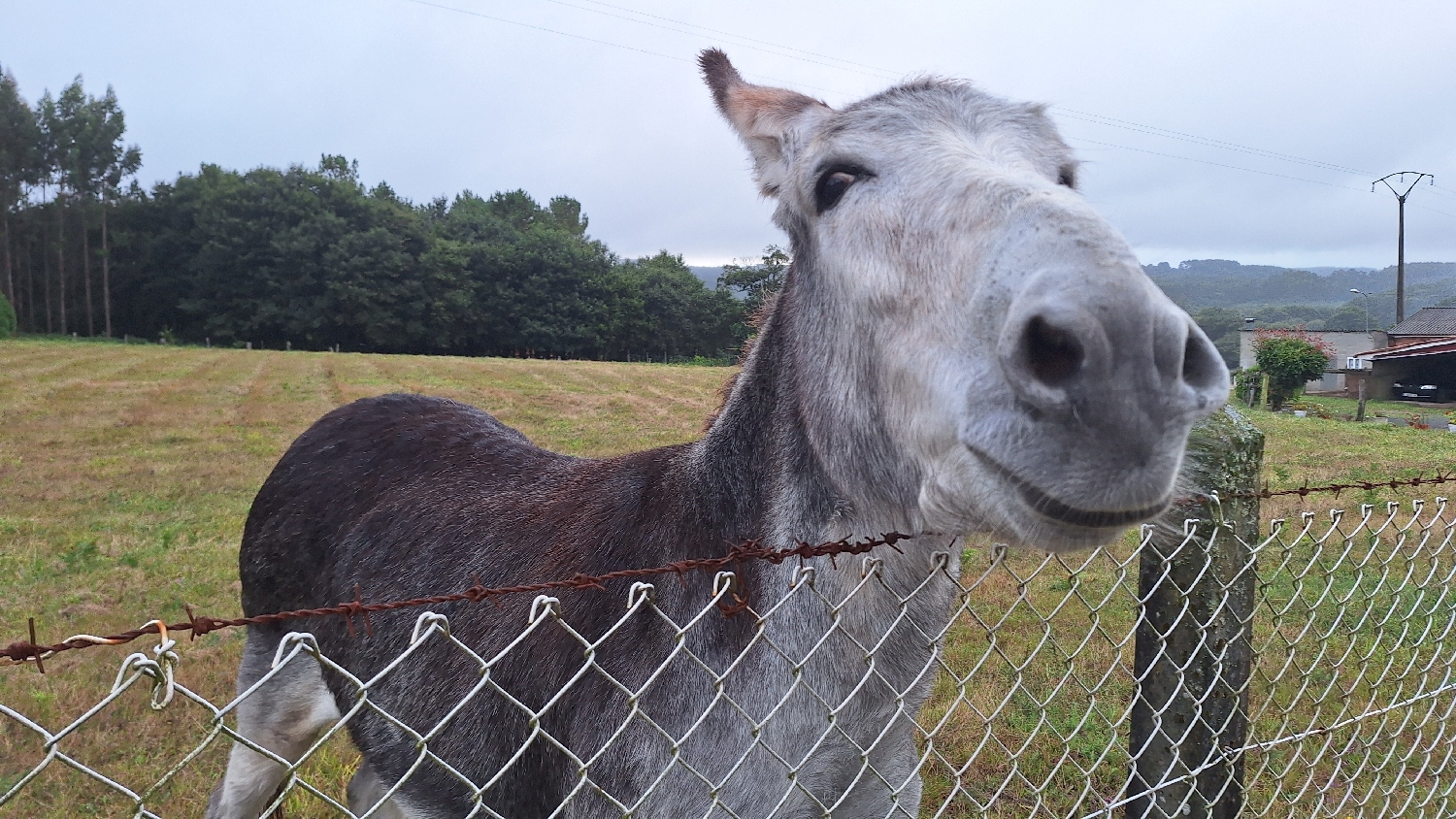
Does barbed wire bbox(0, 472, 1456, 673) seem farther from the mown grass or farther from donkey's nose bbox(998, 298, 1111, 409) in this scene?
the mown grass

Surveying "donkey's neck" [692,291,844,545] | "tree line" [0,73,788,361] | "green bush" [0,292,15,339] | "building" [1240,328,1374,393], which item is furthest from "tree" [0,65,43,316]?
"building" [1240,328,1374,393]

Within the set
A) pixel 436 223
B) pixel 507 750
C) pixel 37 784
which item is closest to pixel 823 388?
pixel 507 750

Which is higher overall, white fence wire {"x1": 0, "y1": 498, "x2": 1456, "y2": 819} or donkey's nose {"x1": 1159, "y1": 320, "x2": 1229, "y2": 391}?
donkey's nose {"x1": 1159, "y1": 320, "x2": 1229, "y2": 391}

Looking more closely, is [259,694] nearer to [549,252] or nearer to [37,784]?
[37,784]

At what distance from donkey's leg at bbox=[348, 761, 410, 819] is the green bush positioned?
5036 centimetres

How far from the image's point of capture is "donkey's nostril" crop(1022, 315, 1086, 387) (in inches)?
54.7

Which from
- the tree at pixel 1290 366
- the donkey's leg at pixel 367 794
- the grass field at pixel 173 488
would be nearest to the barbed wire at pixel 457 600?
the grass field at pixel 173 488

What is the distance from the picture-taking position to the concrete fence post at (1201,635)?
2402 millimetres

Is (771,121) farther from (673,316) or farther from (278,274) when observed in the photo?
(278,274)

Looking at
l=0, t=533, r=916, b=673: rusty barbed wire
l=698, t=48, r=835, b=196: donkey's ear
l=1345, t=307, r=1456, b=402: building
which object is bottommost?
l=1345, t=307, r=1456, b=402: building

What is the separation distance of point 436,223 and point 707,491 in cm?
6943

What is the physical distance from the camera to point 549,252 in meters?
60.2

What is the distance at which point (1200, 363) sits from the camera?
4.88 ft

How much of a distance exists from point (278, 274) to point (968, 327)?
199ft
